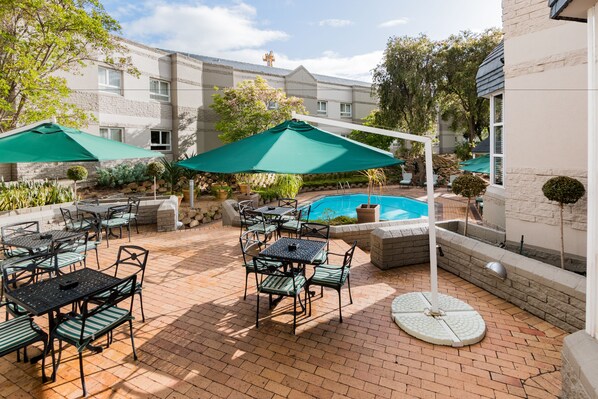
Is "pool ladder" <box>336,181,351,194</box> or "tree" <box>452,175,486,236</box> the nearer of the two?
"tree" <box>452,175,486,236</box>

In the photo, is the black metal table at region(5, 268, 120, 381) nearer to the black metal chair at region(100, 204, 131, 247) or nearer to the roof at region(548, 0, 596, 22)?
the black metal chair at region(100, 204, 131, 247)

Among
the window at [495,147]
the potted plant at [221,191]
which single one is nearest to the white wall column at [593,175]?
the window at [495,147]

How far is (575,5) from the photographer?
313 cm

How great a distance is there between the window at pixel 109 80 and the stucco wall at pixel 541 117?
56.3ft

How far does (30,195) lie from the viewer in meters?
9.65

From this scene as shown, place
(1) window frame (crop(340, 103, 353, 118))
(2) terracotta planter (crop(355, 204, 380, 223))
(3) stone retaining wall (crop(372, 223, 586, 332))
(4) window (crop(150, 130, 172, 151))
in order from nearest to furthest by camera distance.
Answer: (3) stone retaining wall (crop(372, 223, 586, 332)) → (2) terracotta planter (crop(355, 204, 380, 223)) → (4) window (crop(150, 130, 172, 151)) → (1) window frame (crop(340, 103, 353, 118))

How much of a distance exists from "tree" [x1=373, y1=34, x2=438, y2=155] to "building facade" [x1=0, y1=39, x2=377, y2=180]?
982 cm

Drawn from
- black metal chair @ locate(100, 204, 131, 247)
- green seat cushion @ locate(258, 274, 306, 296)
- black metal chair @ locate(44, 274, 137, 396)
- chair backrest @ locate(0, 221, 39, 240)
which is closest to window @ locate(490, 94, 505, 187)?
green seat cushion @ locate(258, 274, 306, 296)

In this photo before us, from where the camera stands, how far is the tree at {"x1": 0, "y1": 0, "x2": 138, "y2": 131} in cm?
991

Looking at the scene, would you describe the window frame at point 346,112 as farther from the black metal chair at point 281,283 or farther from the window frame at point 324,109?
the black metal chair at point 281,283

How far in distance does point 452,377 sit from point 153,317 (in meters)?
4.28

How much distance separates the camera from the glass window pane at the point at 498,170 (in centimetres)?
851

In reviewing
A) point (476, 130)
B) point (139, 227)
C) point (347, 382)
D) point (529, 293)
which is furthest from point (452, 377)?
point (476, 130)

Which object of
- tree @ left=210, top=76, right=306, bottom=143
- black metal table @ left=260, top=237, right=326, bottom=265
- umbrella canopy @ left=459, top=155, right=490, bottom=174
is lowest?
black metal table @ left=260, top=237, right=326, bottom=265
